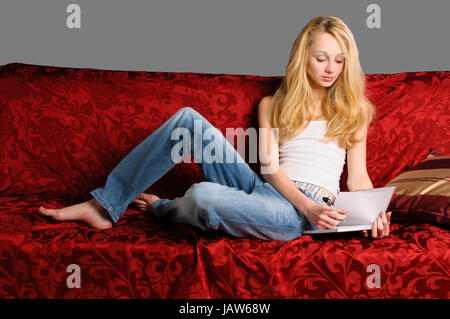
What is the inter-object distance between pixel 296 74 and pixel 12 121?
170cm

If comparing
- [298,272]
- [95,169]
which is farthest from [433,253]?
[95,169]

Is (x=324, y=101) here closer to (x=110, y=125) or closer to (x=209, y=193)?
(x=209, y=193)

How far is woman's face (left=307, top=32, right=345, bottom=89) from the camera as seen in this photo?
301cm

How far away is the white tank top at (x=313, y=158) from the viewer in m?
3.03

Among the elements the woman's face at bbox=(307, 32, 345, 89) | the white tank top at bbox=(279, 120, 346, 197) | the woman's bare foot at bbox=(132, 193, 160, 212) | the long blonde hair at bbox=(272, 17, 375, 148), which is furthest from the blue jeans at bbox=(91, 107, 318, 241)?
the woman's face at bbox=(307, 32, 345, 89)

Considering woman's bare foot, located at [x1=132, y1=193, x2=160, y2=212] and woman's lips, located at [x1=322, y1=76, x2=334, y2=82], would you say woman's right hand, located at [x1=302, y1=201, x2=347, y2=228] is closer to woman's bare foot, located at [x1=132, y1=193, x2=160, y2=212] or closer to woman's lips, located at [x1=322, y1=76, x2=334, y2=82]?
woman's lips, located at [x1=322, y1=76, x2=334, y2=82]

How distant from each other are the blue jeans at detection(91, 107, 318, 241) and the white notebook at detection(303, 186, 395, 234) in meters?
0.19

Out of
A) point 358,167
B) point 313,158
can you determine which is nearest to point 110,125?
point 313,158

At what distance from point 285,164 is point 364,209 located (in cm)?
59

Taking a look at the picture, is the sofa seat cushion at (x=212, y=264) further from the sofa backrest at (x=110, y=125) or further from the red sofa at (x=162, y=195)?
the sofa backrest at (x=110, y=125)

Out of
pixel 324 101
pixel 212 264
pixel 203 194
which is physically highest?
pixel 324 101

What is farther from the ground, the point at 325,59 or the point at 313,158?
the point at 325,59

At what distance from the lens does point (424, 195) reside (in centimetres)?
287

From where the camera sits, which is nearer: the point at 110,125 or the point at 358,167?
the point at 358,167
